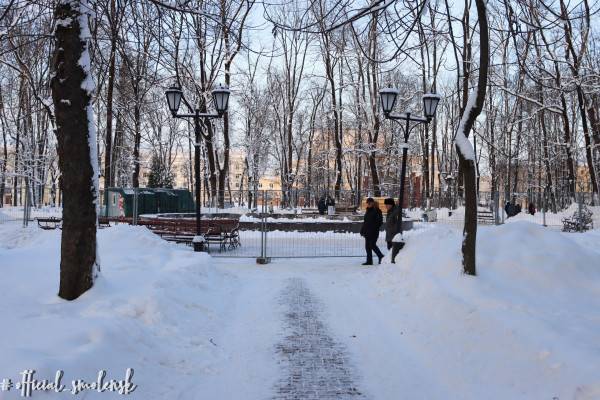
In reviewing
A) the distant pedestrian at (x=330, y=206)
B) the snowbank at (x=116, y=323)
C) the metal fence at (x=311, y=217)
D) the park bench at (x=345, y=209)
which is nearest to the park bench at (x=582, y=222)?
the metal fence at (x=311, y=217)

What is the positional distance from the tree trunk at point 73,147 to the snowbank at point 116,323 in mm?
351

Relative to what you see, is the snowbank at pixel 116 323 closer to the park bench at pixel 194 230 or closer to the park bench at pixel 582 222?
the park bench at pixel 194 230

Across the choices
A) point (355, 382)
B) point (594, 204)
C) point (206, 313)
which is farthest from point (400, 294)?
point (594, 204)

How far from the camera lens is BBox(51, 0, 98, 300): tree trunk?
6.24 meters

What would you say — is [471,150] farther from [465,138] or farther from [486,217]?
[486,217]

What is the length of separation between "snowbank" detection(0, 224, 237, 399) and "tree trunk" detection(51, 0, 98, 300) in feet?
1.15

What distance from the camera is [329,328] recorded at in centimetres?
703

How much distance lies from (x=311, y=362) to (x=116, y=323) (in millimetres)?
2210

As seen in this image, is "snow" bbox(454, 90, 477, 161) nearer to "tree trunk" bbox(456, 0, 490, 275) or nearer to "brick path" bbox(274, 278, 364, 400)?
"tree trunk" bbox(456, 0, 490, 275)

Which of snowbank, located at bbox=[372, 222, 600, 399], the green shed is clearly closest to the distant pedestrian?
the green shed

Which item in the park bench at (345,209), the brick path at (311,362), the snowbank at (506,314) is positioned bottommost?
the brick path at (311,362)

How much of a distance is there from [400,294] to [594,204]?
15.7 m

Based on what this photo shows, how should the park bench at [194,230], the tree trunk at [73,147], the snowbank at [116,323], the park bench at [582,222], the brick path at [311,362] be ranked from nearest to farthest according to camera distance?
the snowbank at [116,323] < the brick path at [311,362] < the tree trunk at [73,147] < the park bench at [194,230] < the park bench at [582,222]

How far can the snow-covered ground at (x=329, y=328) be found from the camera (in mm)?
4512
